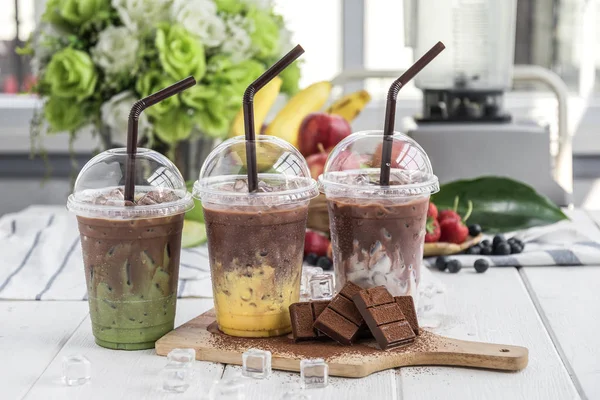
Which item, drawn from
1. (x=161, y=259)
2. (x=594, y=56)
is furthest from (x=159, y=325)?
(x=594, y=56)

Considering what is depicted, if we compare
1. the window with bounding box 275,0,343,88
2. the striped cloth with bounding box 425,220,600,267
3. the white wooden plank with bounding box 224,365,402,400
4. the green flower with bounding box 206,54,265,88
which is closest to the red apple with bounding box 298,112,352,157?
the green flower with bounding box 206,54,265,88

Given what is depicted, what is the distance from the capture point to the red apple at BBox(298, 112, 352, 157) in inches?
70.3

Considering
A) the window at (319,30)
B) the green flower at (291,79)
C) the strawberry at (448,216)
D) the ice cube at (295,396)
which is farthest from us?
the window at (319,30)

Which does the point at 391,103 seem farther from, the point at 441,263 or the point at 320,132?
the point at 320,132

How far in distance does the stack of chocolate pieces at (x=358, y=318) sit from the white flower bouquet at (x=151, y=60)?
0.77 meters

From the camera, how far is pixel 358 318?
1038 millimetres

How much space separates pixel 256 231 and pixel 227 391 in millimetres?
205

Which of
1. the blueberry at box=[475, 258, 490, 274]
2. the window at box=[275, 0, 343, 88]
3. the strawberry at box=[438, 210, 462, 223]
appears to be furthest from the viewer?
the window at box=[275, 0, 343, 88]

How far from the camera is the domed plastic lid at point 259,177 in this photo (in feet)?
3.38

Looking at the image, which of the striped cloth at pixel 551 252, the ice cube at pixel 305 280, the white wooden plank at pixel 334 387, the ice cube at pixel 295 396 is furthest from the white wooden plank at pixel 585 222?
the ice cube at pixel 295 396

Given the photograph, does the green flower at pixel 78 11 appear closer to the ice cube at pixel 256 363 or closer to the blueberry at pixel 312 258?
the blueberry at pixel 312 258

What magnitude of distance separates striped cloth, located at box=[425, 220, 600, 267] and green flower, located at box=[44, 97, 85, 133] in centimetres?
76

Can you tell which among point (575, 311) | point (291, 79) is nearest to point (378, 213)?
point (575, 311)

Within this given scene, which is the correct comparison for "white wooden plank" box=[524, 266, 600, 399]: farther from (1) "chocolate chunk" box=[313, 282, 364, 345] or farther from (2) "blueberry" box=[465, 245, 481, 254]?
(1) "chocolate chunk" box=[313, 282, 364, 345]
